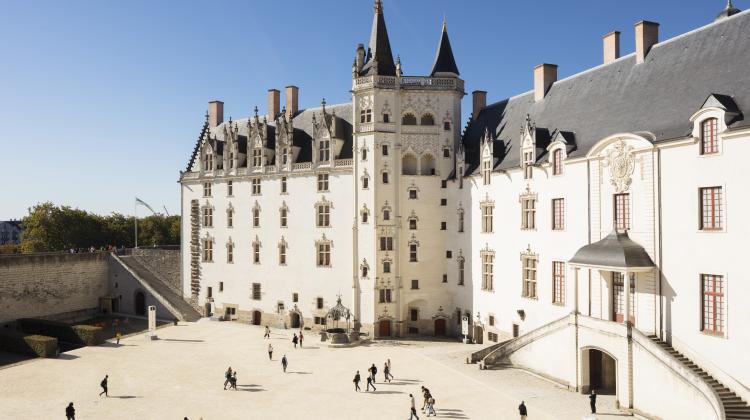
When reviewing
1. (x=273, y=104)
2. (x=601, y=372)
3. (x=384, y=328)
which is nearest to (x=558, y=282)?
(x=601, y=372)

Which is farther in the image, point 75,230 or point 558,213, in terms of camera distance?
point 75,230

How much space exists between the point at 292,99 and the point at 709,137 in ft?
112

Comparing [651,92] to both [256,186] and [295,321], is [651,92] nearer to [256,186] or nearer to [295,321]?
[295,321]

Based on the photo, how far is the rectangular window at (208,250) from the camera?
4962 cm

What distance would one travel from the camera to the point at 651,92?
2745cm

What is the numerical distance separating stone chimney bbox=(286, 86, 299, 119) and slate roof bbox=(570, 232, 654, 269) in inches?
1171

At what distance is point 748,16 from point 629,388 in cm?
1659

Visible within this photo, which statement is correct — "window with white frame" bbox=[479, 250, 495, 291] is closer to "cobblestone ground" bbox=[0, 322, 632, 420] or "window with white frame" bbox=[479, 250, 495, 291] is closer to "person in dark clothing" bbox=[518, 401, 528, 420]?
"cobblestone ground" bbox=[0, 322, 632, 420]

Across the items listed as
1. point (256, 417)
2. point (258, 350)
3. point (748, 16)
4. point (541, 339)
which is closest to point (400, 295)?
point (258, 350)

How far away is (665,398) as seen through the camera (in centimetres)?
2155

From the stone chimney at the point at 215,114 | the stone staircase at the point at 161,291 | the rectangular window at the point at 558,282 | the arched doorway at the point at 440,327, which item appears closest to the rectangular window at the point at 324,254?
the arched doorway at the point at 440,327

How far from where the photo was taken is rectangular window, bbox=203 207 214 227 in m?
49.8

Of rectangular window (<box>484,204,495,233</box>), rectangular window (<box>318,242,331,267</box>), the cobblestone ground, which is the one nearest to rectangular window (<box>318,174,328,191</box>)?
rectangular window (<box>318,242,331,267</box>)

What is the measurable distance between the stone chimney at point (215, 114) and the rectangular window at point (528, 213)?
33.2 metres
